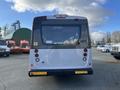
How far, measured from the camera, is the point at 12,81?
32.0 ft

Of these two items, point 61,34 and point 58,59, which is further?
point 61,34

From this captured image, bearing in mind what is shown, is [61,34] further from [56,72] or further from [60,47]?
[56,72]

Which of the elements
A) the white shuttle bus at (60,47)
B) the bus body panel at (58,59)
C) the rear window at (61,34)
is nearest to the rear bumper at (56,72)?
the white shuttle bus at (60,47)

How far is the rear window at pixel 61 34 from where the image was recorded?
9.04 m

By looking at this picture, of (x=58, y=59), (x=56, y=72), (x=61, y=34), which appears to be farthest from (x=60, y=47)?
(x=56, y=72)

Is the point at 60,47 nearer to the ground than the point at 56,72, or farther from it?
farther from it

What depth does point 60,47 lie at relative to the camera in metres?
8.86

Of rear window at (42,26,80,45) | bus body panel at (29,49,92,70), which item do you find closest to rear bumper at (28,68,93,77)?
bus body panel at (29,49,92,70)

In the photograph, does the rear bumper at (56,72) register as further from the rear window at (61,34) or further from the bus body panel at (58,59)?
the rear window at (61,34)

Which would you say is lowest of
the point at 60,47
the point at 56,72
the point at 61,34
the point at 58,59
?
the point at 56,72

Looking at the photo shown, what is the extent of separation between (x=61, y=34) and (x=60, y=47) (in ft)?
2.01

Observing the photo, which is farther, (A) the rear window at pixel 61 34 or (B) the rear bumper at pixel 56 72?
(A) the rear window at pixel 61 34

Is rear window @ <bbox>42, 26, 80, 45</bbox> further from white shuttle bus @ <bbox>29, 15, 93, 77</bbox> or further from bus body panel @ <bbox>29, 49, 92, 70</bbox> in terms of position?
bus body panel @ <bbox>29, 49, 92, 70</bbox>

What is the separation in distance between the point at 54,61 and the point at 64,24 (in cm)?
154
